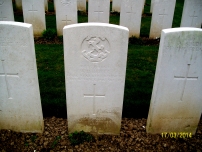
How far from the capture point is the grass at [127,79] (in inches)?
152

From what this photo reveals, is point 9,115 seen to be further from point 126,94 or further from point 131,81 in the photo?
point 131,81

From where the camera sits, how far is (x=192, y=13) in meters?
7.24

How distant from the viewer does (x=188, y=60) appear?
2.79 meters

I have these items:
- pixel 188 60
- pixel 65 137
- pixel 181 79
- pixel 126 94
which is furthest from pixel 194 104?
pixel 65 137

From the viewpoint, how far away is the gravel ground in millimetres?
3104

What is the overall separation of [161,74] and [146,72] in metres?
2.38

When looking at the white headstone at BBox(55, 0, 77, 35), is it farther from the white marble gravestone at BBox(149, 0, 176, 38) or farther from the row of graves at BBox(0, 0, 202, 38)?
the white marble gravestone at BBox(149, 0, 176, 38)

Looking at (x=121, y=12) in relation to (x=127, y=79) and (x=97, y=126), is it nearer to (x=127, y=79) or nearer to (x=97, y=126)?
(x=127, y=79)

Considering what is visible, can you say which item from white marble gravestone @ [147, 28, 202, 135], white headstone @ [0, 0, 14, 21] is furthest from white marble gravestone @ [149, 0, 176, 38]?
white headstone @ [0, 0, 14, 21]

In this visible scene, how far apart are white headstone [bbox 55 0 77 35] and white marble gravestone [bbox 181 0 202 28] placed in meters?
3.94

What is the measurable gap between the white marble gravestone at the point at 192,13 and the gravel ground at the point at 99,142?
509 cm

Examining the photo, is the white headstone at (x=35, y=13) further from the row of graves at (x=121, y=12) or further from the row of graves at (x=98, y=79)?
the row of graves at (x=98, y=79)

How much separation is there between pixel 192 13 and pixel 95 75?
5936 millimetres

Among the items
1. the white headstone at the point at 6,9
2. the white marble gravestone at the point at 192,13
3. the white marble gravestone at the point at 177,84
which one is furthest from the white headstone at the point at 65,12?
the white marble gravestone at the point at 177,84
